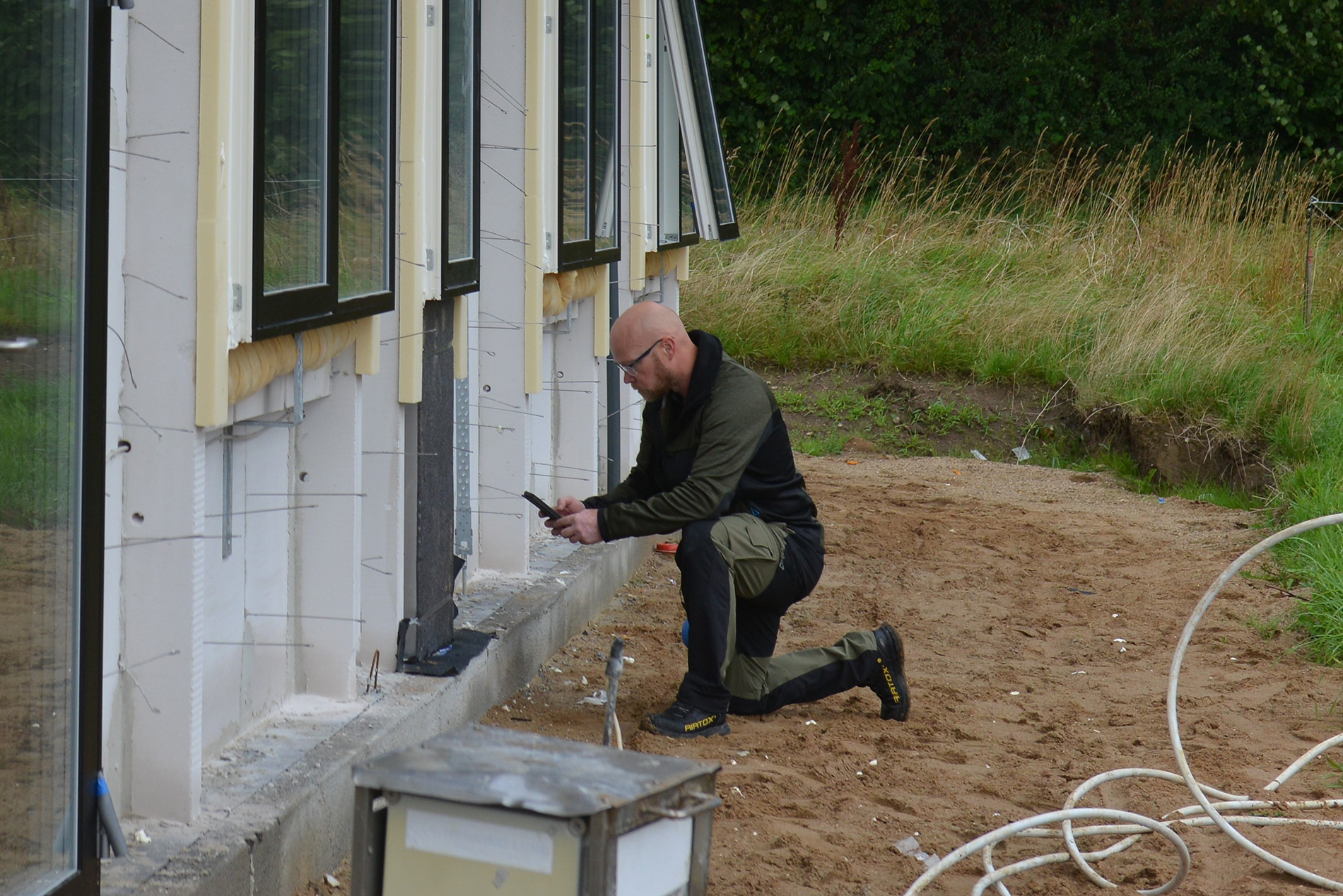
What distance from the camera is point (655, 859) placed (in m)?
2.03

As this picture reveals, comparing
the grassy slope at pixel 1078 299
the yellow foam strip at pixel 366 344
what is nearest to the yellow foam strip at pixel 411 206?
the yellow foam strip at pixel 366 344

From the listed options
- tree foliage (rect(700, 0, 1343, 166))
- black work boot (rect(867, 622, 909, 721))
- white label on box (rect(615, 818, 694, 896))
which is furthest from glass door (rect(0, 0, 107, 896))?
tree foliage (rect(700, 0, 1343, 166))

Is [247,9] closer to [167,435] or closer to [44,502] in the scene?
[167,435]

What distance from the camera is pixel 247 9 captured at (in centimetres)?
Result: 278

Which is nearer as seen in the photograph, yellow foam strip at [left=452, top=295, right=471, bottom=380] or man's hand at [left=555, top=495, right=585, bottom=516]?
yellow foam strip at [left=452, top=295, right=471, bottom=380]

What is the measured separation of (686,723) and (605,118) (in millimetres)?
2734

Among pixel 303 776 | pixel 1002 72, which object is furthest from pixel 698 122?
pixel 1002 72

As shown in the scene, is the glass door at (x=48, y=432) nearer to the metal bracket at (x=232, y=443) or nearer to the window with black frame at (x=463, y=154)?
the metal bracket at (x=232, y=443)

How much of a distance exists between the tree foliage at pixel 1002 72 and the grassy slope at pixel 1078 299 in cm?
465

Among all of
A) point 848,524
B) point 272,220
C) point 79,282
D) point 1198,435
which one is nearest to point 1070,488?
point 1198,435

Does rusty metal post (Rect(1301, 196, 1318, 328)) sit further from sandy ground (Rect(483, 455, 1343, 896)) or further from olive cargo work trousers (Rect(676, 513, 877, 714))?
olive cargo work trousers (Rect(676, 513, 877, 714))

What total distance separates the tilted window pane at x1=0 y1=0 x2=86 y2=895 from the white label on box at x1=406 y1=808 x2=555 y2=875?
80 centimetres

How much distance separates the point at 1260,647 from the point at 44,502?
482 centimetres

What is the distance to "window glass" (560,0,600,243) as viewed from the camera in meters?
5.26
